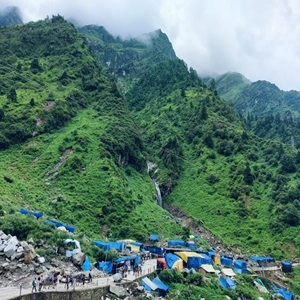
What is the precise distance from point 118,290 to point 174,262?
1513cm

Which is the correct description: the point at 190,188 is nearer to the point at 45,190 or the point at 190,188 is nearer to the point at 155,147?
the point at 155,147

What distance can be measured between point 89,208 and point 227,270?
85.3ft

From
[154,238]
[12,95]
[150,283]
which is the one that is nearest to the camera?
[150,283]

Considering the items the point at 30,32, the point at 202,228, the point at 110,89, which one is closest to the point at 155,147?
the point at 110,89

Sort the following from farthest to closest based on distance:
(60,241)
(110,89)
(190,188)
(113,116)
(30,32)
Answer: (30,32) → (110,89) → (113,116) → (190,188) → (60,241)

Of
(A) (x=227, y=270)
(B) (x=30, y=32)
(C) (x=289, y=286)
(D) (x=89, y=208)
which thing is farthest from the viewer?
(B) (x=30, y=32)

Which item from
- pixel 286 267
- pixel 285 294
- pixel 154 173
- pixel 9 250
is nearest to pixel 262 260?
pixel 286 267

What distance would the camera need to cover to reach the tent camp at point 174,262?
47697 mm

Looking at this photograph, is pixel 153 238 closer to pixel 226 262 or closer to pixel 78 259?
pixel 226 262

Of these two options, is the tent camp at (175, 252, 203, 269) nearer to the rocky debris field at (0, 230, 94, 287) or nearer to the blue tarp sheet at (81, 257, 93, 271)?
the blue tarp sheet at (81, 257, 93, 271)

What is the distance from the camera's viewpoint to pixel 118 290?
34344 millimetres

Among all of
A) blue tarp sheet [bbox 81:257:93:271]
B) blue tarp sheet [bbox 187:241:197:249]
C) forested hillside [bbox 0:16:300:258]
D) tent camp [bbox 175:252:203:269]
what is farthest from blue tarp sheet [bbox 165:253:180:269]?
forested hillside [bbox 0:16:300:258]

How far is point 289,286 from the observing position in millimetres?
64938

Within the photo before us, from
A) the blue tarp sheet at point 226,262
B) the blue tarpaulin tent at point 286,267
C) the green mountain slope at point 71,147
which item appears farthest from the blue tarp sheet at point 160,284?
the blue tarpaulin tent at point 286,267
